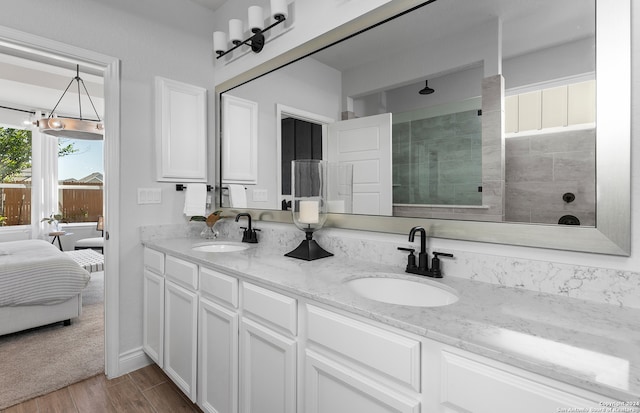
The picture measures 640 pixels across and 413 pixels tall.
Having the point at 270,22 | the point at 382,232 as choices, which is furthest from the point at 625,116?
the point at 270,22

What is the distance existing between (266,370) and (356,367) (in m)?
0.48

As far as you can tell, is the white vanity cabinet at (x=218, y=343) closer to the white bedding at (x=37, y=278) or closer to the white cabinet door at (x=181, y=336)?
the white cabinet door at (x=181, y=336)

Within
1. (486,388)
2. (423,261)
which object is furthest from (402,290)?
(486,388)

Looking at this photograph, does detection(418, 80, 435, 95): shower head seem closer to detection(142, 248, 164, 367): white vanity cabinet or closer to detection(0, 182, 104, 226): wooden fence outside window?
detection(142, 248, 164, 367): white vanity cabinet

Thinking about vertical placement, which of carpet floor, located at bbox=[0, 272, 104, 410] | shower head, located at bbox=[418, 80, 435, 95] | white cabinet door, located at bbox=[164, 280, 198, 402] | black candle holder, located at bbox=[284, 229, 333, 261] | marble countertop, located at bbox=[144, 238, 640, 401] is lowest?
carpet floor, located at bbox=[0, 272, 104, 410]

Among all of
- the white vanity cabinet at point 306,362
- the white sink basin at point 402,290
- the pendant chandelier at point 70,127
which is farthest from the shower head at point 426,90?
the pendant chandelier at point 70,127

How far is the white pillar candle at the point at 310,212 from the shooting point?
1655mm

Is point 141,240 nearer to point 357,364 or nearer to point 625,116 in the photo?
point 357,364

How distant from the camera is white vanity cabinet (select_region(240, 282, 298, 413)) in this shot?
1.15 m

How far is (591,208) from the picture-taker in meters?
1.00

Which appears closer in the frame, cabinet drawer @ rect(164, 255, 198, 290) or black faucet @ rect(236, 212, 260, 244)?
cabinet drawer @ rect(164, 255, 198, 290)

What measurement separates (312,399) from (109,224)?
5.92 feet

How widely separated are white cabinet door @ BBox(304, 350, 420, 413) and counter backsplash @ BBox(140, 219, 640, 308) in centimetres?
55

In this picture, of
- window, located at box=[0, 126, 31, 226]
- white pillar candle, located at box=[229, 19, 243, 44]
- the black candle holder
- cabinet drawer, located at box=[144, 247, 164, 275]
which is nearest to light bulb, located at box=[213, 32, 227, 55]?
white pillar candle, located at box=[229, 19, 243, 44]
